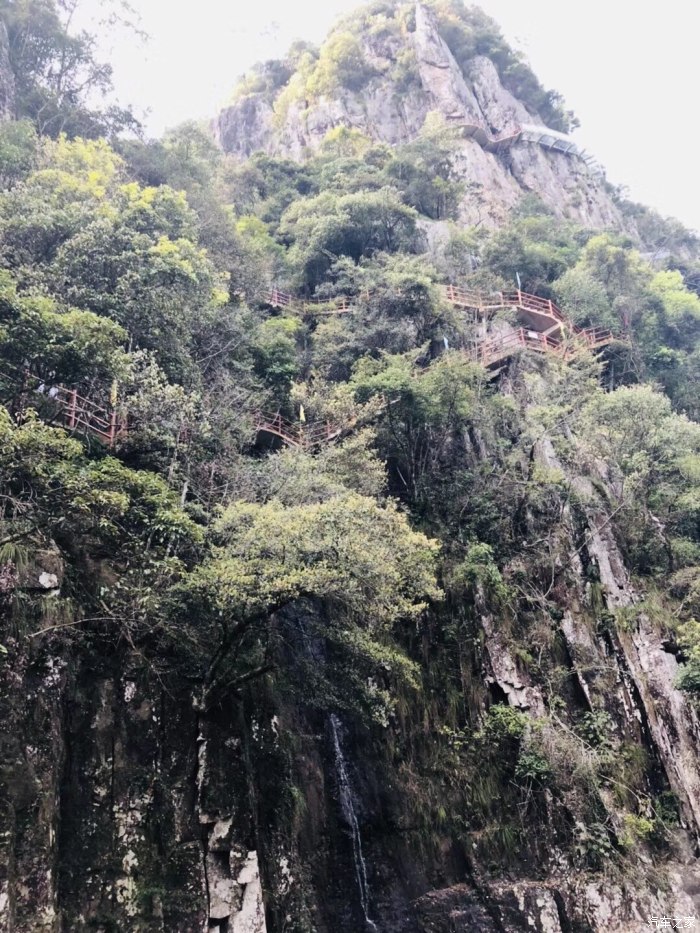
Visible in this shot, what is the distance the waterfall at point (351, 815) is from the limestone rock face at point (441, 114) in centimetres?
3207

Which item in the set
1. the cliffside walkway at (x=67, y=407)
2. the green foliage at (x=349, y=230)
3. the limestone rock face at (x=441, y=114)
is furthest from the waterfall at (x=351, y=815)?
the limestone rock face at (x=441, y=114)

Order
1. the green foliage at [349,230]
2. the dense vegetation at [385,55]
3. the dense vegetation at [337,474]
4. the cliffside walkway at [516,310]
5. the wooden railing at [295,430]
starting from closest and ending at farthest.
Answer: the dense vegetation at [337,474] < the wooden railing at [295,430] < the cliffside walkway at [516,310] < the green foliage at [349,230] < the dense vegetation at [385,55]

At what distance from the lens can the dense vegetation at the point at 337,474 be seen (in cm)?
976

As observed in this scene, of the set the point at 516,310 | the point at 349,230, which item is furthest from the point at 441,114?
the point at 516,310

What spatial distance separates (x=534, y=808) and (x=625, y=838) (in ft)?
5.44

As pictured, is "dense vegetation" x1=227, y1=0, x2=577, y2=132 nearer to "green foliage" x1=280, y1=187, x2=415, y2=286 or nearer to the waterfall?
"green foliage" x1=280, y1=187, x2=415, y2=286

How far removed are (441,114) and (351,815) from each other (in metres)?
39.1

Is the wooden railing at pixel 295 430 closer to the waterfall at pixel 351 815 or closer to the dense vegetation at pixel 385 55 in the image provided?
the waterfall at pixel 351 815

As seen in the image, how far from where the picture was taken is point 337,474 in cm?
1417

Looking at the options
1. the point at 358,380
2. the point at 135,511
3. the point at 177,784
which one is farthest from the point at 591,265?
the point at 177,784

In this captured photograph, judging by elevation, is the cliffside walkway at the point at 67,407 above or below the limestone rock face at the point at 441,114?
below

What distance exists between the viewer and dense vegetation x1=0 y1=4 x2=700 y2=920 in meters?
9.76

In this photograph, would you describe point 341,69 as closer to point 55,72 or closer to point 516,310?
point 55,72

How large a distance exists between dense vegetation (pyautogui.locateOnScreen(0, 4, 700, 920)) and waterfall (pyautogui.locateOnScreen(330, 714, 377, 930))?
0.63 metres
